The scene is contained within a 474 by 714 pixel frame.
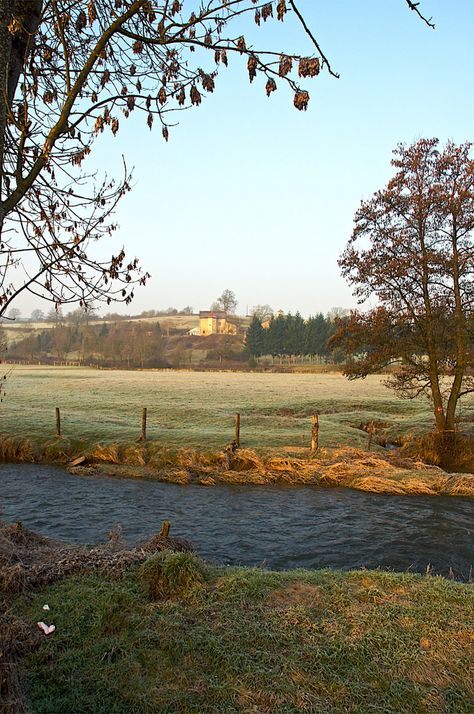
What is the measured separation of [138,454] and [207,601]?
17446 millimetres

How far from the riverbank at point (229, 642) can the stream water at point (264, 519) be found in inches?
211

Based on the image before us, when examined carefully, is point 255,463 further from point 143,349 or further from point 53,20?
point 143,349

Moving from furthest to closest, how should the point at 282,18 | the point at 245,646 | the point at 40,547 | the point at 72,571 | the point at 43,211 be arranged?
the point at 40,547, the point at 72,571, the point at 43,211, the point at 245,646, the point at 282,18

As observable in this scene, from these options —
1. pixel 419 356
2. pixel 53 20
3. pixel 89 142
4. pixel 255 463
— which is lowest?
pixel 255 463

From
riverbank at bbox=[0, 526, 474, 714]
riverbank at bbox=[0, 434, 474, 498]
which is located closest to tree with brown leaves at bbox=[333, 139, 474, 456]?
riverbank at bbox=[0, 434, 474, 498]

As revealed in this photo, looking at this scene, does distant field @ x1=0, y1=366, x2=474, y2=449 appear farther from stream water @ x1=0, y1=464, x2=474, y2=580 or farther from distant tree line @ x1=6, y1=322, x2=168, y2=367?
distant tree line @ x1=6, y1=322, x2=168, y2=367

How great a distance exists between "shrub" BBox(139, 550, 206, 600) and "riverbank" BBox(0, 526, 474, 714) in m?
0.02

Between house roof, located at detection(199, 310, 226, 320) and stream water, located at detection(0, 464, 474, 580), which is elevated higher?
house roof, located at detection(199, 310, 226, 320)

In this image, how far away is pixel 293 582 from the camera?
23.5 ft

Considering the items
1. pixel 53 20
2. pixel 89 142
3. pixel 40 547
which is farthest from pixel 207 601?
pixel 53 20

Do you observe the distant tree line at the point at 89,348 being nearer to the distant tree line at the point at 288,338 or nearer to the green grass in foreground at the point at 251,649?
the distant tree line at the point at 288,338

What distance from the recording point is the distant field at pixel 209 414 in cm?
2578

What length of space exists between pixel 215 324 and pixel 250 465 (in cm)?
15039

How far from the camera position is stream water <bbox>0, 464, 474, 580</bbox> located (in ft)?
40.9
